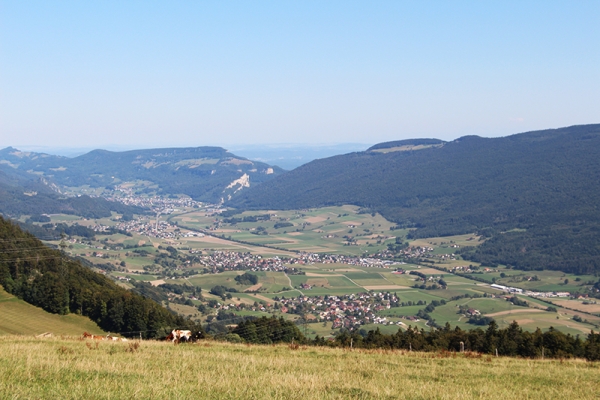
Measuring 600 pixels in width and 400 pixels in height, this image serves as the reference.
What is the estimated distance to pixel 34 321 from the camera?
3822 centimetres

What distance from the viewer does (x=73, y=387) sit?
335 inches

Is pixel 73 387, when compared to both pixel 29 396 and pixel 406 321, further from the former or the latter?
pixel 406 321

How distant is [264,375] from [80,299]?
36.1 m

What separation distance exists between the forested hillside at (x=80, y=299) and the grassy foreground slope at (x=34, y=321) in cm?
73

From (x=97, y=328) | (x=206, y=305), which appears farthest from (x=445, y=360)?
(x=206, y=305)

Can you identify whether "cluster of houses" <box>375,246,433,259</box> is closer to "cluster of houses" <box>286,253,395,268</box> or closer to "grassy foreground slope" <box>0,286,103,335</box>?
"cluster of houses" <box>286,253,395,268</box>

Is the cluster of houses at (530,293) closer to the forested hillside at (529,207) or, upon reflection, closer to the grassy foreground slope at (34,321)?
the forested hillside at (529,207)

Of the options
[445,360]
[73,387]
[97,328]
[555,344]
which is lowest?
[97,328]

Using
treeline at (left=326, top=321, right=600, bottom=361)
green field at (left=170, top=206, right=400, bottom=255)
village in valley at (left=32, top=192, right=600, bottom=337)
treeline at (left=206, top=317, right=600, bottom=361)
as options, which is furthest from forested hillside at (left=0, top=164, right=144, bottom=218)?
treeline at (left=326, top=321, right=600, bottom=361)

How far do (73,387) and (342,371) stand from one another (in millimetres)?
5822

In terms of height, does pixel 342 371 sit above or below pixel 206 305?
above

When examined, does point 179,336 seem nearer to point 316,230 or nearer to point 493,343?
point 493,343

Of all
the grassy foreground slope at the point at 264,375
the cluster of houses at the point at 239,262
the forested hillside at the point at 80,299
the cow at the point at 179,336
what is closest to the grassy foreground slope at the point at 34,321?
the forested hillside at the point at 80,299

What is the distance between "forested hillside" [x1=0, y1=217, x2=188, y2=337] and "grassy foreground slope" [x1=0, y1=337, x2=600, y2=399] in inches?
879
